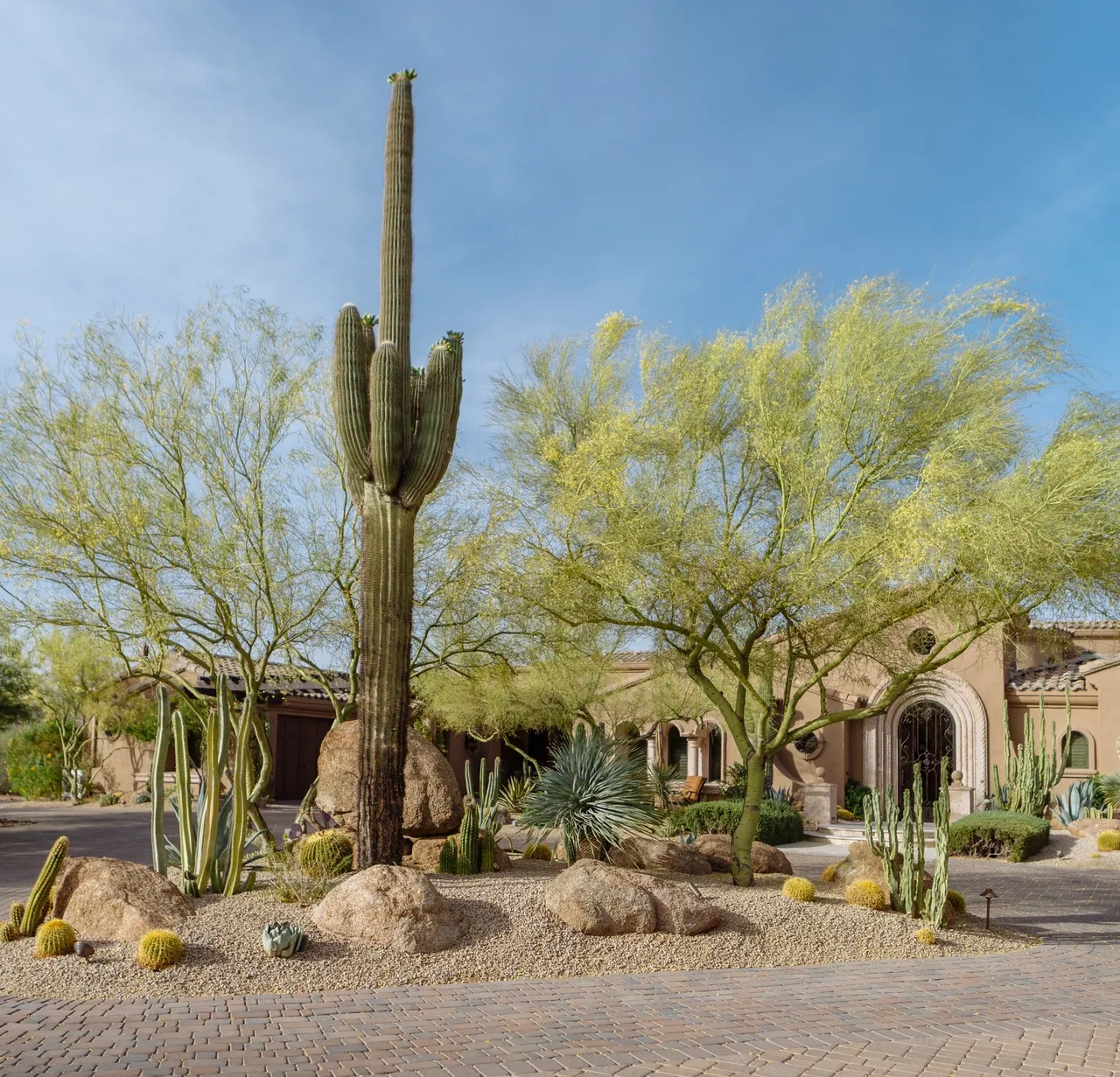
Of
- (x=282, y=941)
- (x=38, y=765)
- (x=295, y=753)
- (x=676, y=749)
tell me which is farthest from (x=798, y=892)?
Answer: (x=38, y=765)

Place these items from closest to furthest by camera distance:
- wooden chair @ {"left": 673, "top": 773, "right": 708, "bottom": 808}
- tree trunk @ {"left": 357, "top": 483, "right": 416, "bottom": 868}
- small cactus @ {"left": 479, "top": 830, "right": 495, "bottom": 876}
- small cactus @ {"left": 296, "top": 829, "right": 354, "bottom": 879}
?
small cactus @ {"left": 296, "top": 829, "right": 354, "bottom": 879} → tree trunk @ {"left": 357, "top": 483, "right": 416, "bottom": 868} → small cactus @ {"left": 479, "top": 830, "right": 495, "bottom": 876} → wooden chair @ {"left": 673, "top": 773, "right": 708, "bottom": 808}

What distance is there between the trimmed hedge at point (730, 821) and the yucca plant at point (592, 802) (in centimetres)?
774

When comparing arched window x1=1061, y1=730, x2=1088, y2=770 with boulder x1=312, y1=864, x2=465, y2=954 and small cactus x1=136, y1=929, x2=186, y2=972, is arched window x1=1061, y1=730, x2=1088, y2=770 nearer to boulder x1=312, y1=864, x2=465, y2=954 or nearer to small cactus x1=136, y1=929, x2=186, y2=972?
boulder x1=312, y1=864, x2=465, y2=954

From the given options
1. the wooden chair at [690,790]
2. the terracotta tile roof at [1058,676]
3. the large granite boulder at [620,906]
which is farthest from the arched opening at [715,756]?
the large granite boulder at [620,906]

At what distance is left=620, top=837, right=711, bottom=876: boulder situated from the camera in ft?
38.8

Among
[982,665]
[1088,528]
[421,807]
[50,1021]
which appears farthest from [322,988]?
[982,665]

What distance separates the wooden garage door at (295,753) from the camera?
3341 centimetres

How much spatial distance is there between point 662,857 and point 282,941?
17.4ft

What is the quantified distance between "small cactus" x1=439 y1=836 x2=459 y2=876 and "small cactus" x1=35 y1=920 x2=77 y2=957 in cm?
389

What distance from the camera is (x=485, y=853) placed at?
11.3 metres

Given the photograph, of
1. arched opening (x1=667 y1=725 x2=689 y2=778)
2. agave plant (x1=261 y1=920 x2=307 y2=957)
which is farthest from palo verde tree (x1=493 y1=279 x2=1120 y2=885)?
arched opening (x1=667 y1=725 x2=689 y2=778)

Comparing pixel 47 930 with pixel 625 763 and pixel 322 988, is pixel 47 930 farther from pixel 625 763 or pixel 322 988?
pixel 625 763

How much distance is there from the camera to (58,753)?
33.2 metres

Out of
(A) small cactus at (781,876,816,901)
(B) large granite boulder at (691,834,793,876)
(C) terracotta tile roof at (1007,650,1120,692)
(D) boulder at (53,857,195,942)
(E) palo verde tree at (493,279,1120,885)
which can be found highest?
(E) palo verde tree at (493,279,1120,885)
